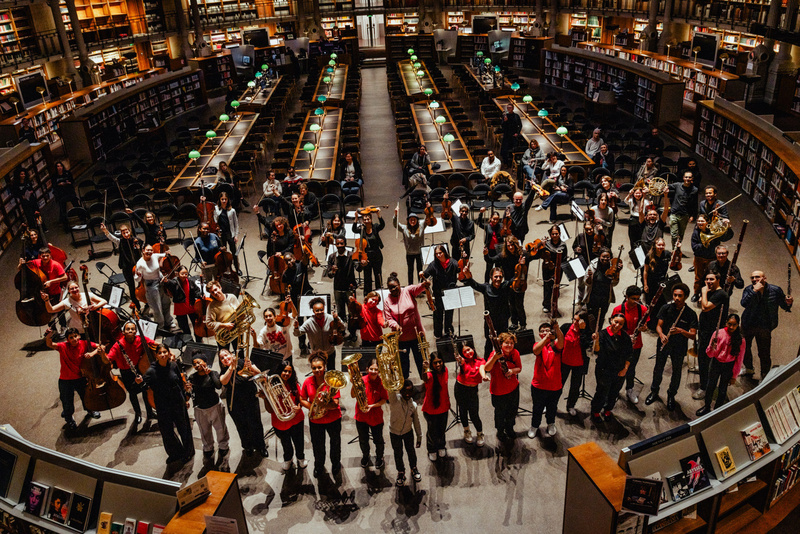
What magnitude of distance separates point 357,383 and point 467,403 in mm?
1276

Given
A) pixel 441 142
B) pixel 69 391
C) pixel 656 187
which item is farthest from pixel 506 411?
pixel 441 142

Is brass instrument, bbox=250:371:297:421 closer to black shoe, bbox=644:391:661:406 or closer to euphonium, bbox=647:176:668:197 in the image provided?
black shoe, bbox=644:391:661:406

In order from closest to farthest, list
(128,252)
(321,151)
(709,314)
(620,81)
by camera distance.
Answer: (709,314)
(128,252)
(321,151)
(620,81)

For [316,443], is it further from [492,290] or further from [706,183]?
[706,183]

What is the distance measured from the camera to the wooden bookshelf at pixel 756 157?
36.7 ft

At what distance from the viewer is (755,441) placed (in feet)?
16.5

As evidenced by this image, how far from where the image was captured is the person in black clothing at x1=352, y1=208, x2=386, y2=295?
30.0ft

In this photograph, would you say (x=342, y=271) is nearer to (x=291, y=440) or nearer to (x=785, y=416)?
(x=291, y=440)

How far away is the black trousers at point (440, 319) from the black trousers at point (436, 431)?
2.16 metres

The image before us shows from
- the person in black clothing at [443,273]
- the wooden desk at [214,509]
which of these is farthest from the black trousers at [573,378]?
the wooden desk at [214,509]

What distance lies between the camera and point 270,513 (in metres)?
6.15

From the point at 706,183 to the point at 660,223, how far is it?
18.2ft

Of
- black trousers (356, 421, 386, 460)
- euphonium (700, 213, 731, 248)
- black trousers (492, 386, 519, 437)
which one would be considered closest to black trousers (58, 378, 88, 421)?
black trousers (356, 421, 386, 460)

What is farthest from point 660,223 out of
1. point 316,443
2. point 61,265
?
point 61,265
